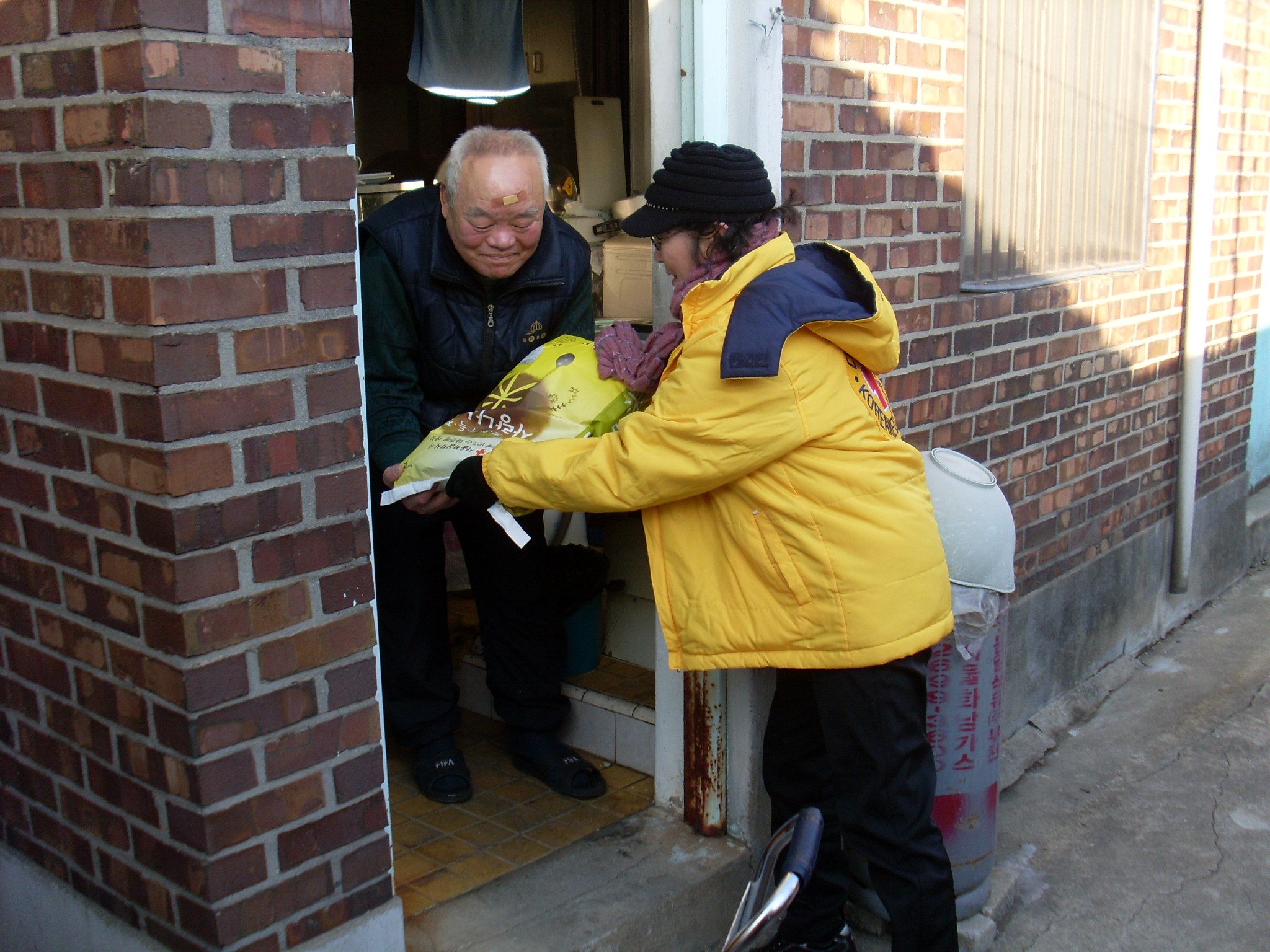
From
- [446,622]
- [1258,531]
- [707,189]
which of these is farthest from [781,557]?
[1258,531]

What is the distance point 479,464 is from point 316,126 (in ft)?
2.47

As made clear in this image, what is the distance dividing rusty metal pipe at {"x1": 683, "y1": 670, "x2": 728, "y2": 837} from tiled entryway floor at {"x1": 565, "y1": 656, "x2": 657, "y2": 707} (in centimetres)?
38

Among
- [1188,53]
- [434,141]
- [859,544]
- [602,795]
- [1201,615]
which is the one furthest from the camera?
[434,141]

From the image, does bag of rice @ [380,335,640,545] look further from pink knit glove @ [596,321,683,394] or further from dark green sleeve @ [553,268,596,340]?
dark green sleeve @ [553,268,596,340]

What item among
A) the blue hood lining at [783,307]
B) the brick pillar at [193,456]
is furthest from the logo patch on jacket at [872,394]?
the brick pillar at [193,456]

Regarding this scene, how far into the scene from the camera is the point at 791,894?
138cm

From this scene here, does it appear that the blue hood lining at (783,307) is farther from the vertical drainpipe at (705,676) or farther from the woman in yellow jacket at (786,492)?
the vertical drainpipe at (705,676)

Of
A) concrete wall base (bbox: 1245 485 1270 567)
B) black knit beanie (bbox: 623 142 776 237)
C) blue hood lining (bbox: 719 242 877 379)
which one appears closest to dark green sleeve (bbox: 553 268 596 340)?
black knit beanie (bbox: 623 142 776 237)

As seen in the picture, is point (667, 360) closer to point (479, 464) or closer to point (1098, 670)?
point (479, 464)

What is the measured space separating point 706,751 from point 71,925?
1.54 metres

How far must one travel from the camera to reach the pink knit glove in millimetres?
2699

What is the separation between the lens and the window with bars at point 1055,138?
12.8ft

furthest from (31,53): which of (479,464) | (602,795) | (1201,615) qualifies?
(1201,615)

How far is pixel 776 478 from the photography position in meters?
2.43
